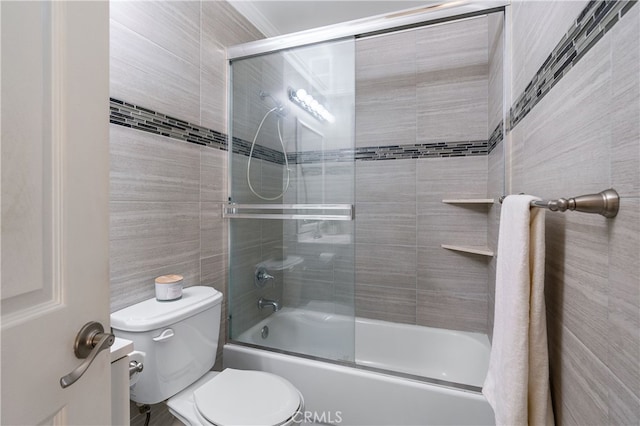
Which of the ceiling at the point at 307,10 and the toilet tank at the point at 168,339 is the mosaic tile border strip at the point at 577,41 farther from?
the toilet tank at the point at 168,339

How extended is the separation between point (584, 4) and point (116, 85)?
4.75 ft

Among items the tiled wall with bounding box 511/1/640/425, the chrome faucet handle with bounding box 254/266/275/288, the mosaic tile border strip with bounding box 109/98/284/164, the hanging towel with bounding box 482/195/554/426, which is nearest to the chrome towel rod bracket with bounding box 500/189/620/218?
the tiled wall with bounding box 511/1/640/425

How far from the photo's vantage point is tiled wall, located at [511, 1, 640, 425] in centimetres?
46

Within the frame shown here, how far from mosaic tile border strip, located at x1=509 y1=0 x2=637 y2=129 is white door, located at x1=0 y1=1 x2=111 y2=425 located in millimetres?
889

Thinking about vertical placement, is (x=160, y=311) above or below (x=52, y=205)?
below

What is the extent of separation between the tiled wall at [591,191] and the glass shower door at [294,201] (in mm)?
874

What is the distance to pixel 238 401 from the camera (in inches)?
45.8

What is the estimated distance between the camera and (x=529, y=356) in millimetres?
724

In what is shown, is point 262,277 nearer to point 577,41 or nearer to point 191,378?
point 191,378

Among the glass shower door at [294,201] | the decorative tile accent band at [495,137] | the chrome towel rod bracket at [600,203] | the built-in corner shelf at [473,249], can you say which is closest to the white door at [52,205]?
the chrome towel rod bracket at [600,203]

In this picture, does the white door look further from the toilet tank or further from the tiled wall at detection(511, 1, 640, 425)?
the tiled wall at detection(511, 1, 640, 425)

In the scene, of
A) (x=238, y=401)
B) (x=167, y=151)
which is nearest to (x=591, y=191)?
(x=238, y=401)

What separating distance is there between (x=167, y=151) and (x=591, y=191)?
1499mm

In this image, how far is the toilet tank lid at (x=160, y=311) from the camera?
1.09 m
